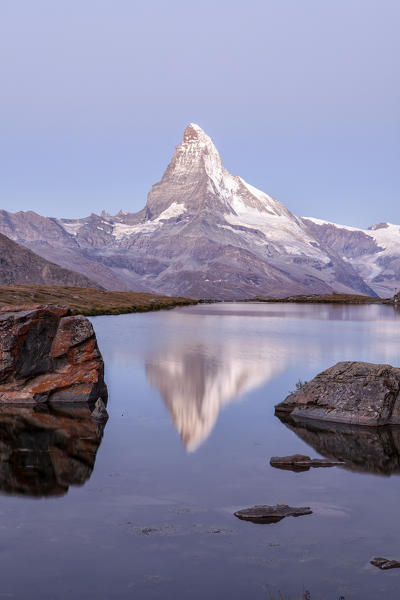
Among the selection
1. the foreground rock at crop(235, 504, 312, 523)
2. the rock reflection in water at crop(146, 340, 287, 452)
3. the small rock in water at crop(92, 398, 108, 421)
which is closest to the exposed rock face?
the small rock in water at crop(92, 398, 108, 421)

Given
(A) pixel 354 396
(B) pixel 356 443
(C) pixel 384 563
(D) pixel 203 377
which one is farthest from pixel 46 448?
(D) pixel 203 377

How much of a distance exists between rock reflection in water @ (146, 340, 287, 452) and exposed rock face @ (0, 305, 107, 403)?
14.6 feet

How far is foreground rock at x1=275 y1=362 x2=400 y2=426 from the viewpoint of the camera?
2736 cm

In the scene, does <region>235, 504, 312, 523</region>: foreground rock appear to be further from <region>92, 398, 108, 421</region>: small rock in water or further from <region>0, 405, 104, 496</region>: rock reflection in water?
<region>92, 398, 108, 421</region>: small rock in water

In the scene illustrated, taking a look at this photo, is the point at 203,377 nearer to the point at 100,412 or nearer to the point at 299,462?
the point at 100,412

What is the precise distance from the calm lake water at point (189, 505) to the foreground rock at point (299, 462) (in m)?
0.36

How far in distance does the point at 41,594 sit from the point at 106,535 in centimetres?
292

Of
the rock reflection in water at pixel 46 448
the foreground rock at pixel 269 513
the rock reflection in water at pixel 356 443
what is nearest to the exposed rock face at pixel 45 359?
the rock reflection in water at pixel 46 448

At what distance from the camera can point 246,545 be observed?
1505 centimetres

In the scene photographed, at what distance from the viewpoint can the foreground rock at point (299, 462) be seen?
21578mm

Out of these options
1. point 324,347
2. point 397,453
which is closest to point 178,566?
point 397,453

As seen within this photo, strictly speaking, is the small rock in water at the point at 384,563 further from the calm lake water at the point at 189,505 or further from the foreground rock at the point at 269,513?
the foreground rock at the point at 269,513

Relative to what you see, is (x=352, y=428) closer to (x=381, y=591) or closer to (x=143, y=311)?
(x=381, y=591)

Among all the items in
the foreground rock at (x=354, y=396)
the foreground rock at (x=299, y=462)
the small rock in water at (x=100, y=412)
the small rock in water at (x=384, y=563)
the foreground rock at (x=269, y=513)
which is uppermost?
the foreground rock at (x=354, y=396)
